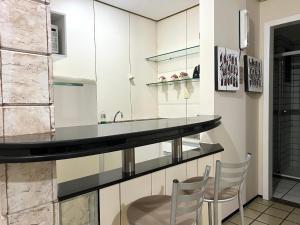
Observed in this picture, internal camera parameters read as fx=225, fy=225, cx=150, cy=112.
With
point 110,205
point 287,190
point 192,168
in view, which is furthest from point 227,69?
point 287,190

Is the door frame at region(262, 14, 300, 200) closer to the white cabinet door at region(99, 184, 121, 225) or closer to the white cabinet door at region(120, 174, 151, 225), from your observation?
the white cabinet door at region(120, 174, 151, 225)

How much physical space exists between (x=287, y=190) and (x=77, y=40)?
353cm

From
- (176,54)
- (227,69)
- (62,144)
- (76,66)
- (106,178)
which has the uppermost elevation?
(176,54)

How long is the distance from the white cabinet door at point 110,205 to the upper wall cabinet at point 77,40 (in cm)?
178

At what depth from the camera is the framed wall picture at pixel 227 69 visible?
88.4 inches

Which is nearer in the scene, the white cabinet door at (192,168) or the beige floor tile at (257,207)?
the white cabinet door at (192,168)

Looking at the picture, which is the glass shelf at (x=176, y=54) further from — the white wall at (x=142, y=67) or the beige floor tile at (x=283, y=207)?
the beige floor tile at (x=283, y=207)

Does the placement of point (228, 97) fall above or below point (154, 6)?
below

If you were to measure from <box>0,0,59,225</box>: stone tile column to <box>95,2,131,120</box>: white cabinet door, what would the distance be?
Answer: 2056mm

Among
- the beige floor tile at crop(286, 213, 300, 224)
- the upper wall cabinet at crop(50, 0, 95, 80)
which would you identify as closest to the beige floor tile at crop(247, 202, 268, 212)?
the beige floor tile at crop(286, 213, 300, 224)

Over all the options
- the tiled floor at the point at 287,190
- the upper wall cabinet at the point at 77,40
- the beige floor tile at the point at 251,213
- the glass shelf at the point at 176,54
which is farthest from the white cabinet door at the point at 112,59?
the tiled floor at the point at 287,190

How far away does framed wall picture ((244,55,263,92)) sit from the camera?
8.79ft

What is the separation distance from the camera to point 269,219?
250 cm

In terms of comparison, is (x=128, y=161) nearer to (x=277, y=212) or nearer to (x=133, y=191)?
(x=133, y=191)
